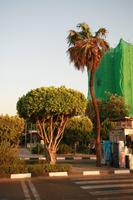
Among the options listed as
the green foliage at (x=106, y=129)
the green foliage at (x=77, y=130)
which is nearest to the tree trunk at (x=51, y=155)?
the green foliage at (x=77, y=130)

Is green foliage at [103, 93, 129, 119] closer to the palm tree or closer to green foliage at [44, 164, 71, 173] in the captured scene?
the palm tree

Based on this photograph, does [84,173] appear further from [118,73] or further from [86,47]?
[118,73]

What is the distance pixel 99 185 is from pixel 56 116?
1179 cm

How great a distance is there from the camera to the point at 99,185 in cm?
1589

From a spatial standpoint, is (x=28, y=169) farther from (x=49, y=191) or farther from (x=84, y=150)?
(x=84, y=150)

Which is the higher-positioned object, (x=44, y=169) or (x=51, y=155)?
(x=51, y=155)

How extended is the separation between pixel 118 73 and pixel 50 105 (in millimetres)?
60218

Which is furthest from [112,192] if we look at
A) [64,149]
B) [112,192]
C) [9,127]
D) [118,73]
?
[118,73]

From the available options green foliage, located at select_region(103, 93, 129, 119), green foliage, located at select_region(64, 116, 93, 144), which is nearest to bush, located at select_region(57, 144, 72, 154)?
green foliage, located at select_region(64, 116, 93, 144)

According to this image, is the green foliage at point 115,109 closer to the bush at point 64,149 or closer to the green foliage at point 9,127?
the bush at point 64,149

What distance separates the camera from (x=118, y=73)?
83.5m

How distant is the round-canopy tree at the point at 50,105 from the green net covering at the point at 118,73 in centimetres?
5613

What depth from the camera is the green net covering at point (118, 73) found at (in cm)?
8244

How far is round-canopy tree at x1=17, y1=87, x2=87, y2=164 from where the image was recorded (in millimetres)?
25172
